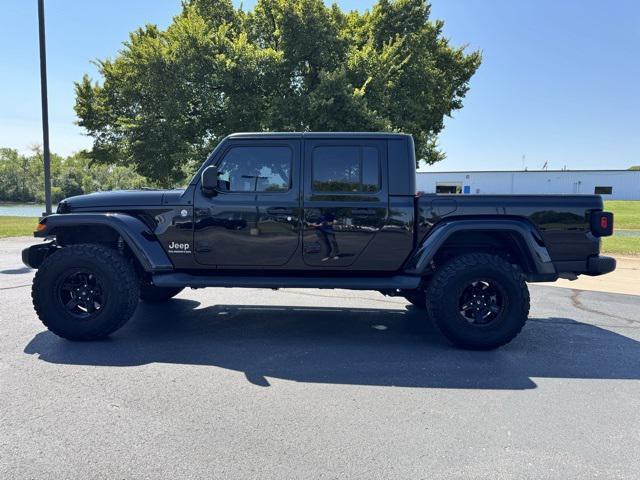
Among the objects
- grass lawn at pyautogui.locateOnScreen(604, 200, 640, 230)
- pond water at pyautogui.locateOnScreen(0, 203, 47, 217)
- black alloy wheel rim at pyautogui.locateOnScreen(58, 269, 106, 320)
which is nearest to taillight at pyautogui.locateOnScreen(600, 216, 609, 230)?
black alloy wheel rim at pyautogui.locateOnScreen(58, 269, 106, 320)

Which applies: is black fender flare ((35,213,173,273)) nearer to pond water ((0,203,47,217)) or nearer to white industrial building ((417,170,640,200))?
pond water ((0,203,47,217))

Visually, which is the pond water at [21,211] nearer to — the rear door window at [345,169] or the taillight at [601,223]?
the rear door window at [345,169]

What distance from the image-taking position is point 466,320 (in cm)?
424

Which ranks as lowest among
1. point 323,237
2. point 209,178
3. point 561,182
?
point 323,237

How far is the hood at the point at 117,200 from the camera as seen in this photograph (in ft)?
14.7

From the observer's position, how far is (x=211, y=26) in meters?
18.2

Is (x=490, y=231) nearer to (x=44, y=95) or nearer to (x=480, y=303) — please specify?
(x=480, y=303)

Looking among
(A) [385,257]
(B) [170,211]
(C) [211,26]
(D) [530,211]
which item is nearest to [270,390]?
(A) [385,257]

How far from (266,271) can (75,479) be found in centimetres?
261

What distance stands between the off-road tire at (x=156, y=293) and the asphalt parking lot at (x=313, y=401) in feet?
2.09

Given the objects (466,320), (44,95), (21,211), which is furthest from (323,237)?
(21,211)

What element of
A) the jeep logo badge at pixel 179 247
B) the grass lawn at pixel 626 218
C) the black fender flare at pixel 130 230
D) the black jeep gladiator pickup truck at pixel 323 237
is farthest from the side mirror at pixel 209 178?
the grass lawn at pixel 626 218

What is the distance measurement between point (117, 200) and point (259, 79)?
12.7 metres

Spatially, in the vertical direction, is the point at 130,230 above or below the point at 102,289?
above
